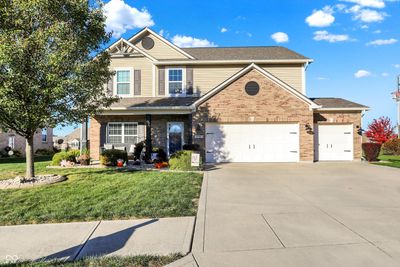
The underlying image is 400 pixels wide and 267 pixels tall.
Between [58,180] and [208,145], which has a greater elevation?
[208,145]

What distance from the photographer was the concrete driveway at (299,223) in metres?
4.23

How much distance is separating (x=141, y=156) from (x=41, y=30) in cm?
850

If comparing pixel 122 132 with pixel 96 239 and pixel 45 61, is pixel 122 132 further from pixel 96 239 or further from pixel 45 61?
pixel 96 239

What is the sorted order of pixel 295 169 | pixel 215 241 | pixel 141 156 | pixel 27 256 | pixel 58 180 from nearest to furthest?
1. pixel 27 256
2. pixel 215 241
3. pixel 58 180
4. pixel 295 169
5. pixel 141 156

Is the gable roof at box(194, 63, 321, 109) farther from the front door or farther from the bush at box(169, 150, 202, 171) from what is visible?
the bush at box(169, 150, 202, 171)

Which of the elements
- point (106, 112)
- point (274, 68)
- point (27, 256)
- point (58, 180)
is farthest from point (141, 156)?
point (27, 256)

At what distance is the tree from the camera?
903 centimetres

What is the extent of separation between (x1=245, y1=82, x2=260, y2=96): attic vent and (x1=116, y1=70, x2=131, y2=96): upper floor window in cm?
786

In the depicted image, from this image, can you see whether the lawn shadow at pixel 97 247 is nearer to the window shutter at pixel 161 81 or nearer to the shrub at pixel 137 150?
the shrub at pixel 137 150

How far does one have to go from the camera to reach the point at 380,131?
90.3ft

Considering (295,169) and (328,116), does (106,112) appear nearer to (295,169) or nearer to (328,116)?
(295,169)

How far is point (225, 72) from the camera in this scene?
1969 centimetres

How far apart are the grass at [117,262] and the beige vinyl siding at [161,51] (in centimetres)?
1691

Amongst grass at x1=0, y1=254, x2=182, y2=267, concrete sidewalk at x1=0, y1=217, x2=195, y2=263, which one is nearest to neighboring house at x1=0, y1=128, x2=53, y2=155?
concrete sidewalk at x1=0, y1=217, x2=195, y2=263
